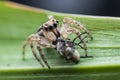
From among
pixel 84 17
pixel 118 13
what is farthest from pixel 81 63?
pixel 118 13

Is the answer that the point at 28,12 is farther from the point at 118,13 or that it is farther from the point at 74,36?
the point at 118,13

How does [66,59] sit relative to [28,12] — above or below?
below

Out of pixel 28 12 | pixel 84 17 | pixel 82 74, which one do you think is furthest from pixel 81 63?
pixel 28 12

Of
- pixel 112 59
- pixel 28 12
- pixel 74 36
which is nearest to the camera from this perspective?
pixel 112 59

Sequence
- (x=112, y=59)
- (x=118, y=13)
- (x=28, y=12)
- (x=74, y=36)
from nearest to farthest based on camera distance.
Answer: (x=112, y=59) → (x=74, y=36) → (x=28, y=12) → (x=118, y=13)

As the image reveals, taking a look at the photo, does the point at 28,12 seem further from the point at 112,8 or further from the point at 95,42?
the point at 112,8

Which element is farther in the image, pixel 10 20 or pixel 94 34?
pixel 10 20
